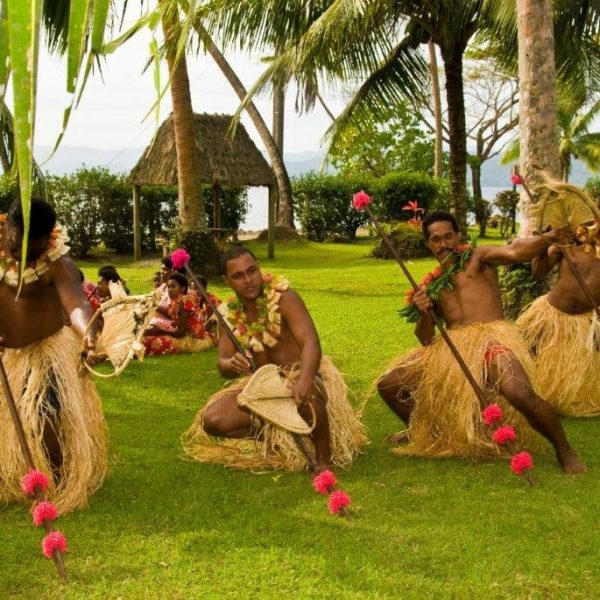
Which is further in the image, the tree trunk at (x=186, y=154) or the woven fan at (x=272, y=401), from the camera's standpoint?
the tree trunk at (x=186, y=154)

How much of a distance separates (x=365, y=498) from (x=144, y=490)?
3.15ft

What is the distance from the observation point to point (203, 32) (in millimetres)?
9227

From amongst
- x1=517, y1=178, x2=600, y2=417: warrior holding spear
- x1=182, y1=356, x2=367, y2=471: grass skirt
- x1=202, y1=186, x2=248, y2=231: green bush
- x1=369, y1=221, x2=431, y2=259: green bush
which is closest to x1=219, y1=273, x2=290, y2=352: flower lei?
x1=182, y1=356, x2=367, y2=471: grass skirt

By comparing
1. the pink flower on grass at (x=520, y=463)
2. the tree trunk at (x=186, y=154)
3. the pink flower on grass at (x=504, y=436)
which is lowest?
the pink flower on grass at (x=520, y=463)

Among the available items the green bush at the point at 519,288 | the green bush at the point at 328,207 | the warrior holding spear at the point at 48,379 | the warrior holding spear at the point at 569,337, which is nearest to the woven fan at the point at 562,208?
the warrior holding spear at the point at 569,337

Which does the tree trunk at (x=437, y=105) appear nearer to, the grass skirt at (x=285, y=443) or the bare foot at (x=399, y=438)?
the bare foot at (x=399, y=438)

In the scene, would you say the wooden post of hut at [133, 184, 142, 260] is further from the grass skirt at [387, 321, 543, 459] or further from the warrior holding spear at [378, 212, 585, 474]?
the grass skirt at [387, 321, 543, 459]

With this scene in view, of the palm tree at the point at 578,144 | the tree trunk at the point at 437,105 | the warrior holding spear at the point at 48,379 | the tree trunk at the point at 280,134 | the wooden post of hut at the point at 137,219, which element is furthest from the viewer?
the palm tree at the point at 578,144

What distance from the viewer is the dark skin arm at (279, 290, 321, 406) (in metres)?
3.79

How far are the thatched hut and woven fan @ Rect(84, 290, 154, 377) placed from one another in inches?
437

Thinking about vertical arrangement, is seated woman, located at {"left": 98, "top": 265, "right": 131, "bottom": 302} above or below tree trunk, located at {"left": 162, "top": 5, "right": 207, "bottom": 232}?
below

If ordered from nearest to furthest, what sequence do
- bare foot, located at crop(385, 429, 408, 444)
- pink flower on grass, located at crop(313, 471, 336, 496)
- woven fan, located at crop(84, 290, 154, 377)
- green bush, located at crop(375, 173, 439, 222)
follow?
woven fan, located at crop(84, 290, 154, 377) < pink flower on grass, located at crop(313, 471, 336, 496) < bare foot, located at crop(385, 429, 408, 444) < green bush, located at crop(375, 173, 439, 222)

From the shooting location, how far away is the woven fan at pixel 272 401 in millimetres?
3736

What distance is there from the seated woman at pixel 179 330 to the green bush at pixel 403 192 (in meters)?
10.6
